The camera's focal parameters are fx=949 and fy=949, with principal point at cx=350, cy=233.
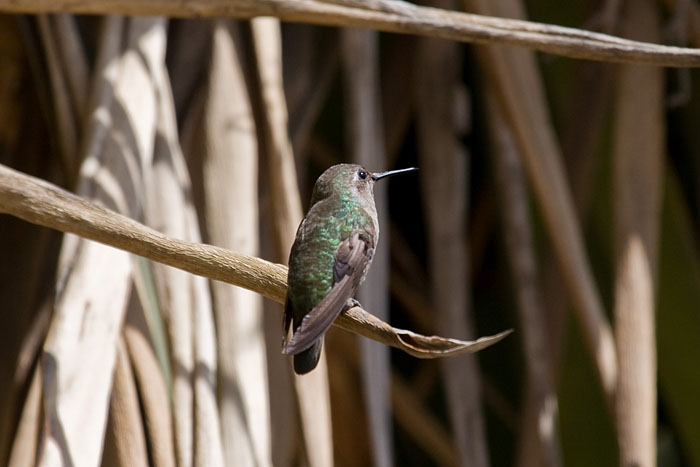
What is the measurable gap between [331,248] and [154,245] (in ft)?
2.11

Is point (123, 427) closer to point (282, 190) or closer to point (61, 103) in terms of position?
point (282, 190)

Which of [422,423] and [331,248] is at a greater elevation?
[331,248]

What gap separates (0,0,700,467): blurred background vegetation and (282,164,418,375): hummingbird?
0.06 meters

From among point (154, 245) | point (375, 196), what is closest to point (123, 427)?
point (154, 245)

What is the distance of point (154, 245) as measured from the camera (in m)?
1.13

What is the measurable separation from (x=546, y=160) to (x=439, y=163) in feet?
1.32

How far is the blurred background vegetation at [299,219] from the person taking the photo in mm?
1508

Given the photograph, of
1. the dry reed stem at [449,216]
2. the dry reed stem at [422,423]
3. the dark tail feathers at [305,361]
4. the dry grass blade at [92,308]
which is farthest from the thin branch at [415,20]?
the dry reed stem at [422,423]

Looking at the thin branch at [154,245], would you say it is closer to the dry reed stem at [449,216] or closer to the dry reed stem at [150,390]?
the dry reed stem at [150,390]

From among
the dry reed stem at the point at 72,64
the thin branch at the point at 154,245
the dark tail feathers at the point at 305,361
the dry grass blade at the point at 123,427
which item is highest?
the dry reed stem at the point at 72,64

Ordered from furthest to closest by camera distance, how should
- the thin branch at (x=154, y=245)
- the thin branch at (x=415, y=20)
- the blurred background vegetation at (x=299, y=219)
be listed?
the blurred background vegetation at (x=299, y=219), the thin branch at (x=415, y=20), the thin branch at (x=154, y=245)

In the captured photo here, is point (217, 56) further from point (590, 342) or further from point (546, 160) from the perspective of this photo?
point (590, 342)

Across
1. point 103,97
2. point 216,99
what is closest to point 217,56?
point 216,99

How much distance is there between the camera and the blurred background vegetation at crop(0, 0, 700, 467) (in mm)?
1508
